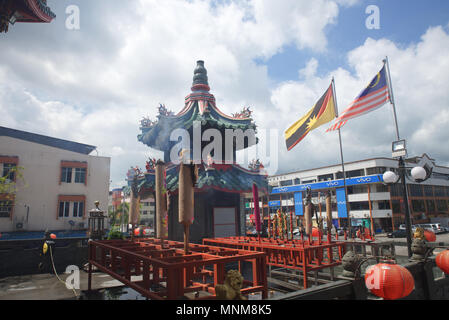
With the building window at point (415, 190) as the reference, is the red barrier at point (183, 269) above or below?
below

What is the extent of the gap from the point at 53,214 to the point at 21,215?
107 inches

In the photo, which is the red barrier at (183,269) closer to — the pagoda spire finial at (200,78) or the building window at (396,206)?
the pagoda spire finial at (200,78)

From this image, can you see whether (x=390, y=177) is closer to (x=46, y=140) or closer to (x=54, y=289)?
(x=54, y=289)

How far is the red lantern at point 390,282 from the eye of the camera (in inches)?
186

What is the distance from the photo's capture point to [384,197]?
153 feet

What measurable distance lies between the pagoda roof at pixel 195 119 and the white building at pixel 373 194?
31.8 m

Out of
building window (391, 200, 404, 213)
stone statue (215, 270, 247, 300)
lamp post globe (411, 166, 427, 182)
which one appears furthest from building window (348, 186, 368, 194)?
stone statue (215, 270, 247, 300)

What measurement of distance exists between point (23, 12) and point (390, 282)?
12.1 metres

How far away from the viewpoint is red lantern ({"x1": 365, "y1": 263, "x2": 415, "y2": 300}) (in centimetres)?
472

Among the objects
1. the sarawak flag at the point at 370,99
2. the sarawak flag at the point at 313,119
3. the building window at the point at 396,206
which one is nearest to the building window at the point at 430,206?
the building window at the point at 396,206

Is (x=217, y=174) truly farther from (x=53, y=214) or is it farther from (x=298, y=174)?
(x=298, y=174)

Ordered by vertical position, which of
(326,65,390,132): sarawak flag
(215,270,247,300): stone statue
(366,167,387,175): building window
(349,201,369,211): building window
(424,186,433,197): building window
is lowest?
(215,270,247,300): stone statue

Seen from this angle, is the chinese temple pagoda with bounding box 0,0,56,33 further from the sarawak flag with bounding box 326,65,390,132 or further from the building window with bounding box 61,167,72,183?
the building window with bounding box 61,167,72,183
